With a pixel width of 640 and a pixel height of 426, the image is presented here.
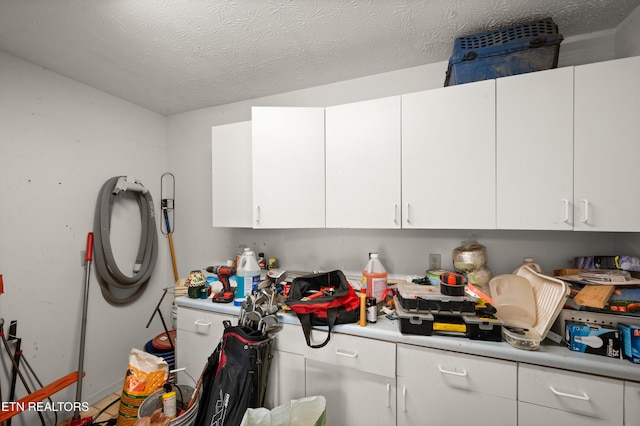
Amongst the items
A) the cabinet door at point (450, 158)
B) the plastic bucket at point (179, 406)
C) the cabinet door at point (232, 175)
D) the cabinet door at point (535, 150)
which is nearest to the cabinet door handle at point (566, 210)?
the cabinet door at point (535, 150)

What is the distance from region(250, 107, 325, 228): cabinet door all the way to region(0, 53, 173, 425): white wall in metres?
1.42

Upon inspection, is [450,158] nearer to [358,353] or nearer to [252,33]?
[358,353]

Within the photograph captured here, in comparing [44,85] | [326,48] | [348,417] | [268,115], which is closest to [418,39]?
[326,48]

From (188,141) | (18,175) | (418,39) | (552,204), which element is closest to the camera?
(552,204)

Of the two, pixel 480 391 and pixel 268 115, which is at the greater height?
pixel 268 115

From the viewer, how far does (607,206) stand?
1140mm

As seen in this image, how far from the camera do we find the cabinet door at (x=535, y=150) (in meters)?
1.19

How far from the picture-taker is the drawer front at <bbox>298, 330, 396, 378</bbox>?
1215mm

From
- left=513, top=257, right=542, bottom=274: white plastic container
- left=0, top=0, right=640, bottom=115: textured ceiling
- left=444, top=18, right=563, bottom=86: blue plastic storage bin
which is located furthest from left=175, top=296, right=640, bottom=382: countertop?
left=0, top=0, right=640, bottom=115: textured ceiling

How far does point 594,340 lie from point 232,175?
223cm

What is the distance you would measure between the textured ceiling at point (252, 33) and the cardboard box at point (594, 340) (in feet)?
5.13

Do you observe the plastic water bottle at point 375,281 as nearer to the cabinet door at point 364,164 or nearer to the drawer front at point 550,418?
the cabinet door at point 364,164

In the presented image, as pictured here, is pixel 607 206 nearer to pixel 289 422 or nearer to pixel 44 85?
pixel 289 422

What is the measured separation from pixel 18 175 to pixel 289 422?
2.32m
